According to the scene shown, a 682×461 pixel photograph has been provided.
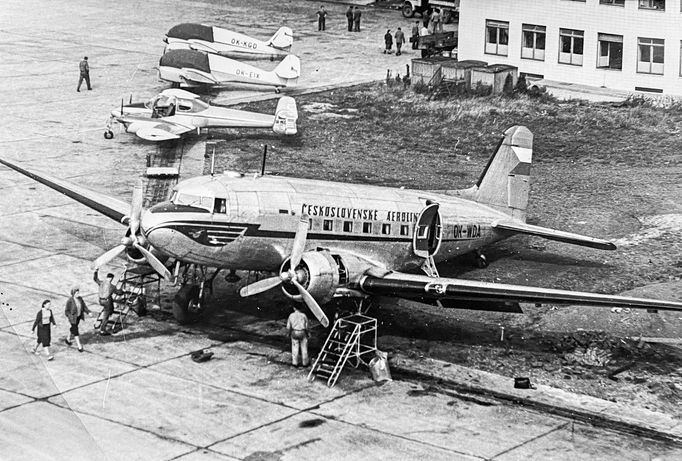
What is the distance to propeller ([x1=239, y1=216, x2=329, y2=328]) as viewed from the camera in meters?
28.3

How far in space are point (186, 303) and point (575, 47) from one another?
3848cm

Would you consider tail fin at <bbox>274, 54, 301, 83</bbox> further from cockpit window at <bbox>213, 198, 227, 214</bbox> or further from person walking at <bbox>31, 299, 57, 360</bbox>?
person walking at <bbox>31, 299, 57, 360</bbox>

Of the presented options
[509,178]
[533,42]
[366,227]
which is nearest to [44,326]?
[366,227]

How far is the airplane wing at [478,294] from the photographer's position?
90.8 feet

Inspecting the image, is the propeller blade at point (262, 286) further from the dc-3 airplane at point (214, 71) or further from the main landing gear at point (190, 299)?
the dc-3 airplane at point (214, 71)

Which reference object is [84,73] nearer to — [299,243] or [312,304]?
[299,243]

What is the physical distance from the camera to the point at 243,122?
50719mm

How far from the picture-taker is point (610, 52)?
206 ft

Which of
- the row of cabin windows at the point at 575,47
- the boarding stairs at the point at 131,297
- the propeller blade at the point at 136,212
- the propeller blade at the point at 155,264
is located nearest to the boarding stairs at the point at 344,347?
the propeller blade at the point at 155,264

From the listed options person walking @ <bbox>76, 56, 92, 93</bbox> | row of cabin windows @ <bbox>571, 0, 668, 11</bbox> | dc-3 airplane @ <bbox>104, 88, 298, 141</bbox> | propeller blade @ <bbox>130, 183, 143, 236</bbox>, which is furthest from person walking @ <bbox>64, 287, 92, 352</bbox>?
row of cabin windows @ <bbox>571, 0, 668, 11</bbox>

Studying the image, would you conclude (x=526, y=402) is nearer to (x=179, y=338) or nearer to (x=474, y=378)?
(x=474, y=378)

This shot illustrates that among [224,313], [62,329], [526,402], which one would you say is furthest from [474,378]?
[62,329]

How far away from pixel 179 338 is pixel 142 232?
3.03 m

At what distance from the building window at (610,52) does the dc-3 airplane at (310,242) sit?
30.8 m
